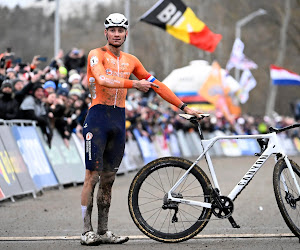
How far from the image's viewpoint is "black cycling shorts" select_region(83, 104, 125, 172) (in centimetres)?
739

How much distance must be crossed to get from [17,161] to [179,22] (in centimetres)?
1167

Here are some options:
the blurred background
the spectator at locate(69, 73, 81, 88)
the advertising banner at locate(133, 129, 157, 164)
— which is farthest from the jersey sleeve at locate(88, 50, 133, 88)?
the blurred background

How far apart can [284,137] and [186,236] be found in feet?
117

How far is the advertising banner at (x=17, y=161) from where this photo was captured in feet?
41.1

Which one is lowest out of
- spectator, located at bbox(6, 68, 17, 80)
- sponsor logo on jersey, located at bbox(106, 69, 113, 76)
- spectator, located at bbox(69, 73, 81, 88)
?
spectator, located at bbox(69, 73, 81, 88)

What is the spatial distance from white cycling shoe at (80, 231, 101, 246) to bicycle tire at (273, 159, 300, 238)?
5.58ft

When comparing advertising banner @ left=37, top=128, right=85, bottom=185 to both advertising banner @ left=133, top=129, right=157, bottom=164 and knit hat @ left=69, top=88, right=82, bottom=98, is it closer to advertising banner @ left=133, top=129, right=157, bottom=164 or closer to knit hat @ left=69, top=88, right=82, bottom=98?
knit hat @ left=69, top=88, right=82, bottom=98

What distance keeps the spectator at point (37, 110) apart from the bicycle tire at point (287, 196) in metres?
7.29

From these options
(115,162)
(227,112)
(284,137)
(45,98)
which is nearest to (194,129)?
(227,112)

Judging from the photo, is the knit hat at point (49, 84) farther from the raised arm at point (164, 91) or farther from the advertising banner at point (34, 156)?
the raised arm at point (164, 91)

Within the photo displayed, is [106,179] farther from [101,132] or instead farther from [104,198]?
[101,132]

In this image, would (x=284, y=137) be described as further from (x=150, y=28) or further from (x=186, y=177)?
(x=186, y=177)

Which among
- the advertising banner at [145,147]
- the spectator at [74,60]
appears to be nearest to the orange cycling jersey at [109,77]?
the spectator at [74,60]

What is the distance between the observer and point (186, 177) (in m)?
7.51
